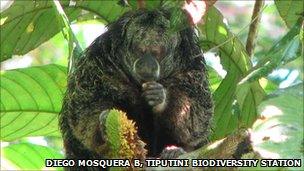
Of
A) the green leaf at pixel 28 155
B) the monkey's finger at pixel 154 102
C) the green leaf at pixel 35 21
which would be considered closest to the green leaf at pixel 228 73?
the monkey's finger at pixel 154 102

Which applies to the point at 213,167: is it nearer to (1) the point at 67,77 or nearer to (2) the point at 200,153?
(2) the point at 200,153

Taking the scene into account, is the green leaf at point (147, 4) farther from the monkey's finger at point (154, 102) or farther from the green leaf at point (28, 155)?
the green leaf at point (28, 155)

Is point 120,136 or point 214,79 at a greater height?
point 214,79

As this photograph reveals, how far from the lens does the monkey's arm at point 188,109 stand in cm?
391

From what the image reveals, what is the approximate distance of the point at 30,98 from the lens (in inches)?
177

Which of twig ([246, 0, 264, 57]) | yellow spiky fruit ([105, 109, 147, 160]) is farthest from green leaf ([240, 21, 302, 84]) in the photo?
twig ([246, 0, 264, 57])

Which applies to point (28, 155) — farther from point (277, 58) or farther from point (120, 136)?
point (277, 58)

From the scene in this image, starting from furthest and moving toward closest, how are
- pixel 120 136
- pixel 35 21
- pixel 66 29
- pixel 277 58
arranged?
pixel 35 21 → pixel 66 29 → pixel 277 58 → pixel 120 136

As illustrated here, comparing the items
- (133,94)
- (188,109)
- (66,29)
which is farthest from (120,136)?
(133,94)

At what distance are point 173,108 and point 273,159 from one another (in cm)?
186

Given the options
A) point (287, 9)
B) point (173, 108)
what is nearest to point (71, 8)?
point (173, 108)

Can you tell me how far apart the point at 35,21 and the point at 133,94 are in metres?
0.95

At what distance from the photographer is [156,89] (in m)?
3.62

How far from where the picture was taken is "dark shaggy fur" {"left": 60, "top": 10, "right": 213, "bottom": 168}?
3932mm
